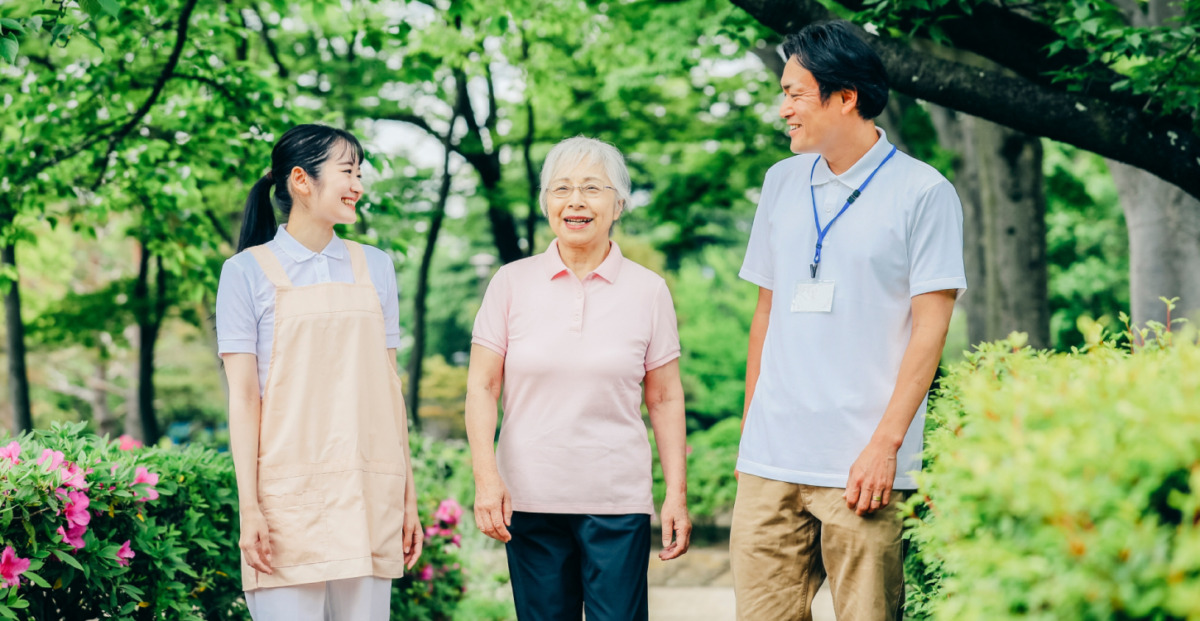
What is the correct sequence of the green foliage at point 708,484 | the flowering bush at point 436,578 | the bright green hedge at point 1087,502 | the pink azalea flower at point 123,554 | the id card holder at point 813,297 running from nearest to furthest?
1. the bright green hedge at point 1087,502
2. the id card holder at point 813,297
3. the pink azalea flower at point 123,554
4. the flowering bush at point 436,578
5. the green foliage at point 708,484

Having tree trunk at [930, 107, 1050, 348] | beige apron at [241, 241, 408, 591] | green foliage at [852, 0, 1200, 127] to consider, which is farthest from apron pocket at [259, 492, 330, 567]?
tree trunk at [930, 107, 1050, 348]

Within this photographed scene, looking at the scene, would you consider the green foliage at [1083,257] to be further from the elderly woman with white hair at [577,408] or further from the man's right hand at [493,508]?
the man's right hand at [493,508]

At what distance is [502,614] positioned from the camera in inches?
225

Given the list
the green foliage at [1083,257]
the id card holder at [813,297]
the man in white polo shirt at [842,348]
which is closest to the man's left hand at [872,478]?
the man in white polo shirt at [842,348]

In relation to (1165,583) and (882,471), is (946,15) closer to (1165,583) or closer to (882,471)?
(882,471)

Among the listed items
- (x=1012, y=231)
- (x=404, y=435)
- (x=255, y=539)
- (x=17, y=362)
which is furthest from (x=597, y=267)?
(x=17, y=362)

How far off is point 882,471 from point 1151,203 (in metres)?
4.85

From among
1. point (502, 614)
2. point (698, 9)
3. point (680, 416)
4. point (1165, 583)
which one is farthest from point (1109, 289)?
point (1165, 583)

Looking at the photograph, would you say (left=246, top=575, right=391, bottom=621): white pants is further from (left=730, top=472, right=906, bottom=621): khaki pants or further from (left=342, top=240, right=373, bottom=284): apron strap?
(left=730, top=472, right=906, bottom=621): khaki pants

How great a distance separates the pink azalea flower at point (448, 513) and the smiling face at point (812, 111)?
3.50 meters

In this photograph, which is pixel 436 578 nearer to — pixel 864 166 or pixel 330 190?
pixel 330 190

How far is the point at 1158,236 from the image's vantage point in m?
6.14

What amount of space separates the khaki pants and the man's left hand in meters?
0.05

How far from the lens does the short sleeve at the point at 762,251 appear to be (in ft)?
9.21
